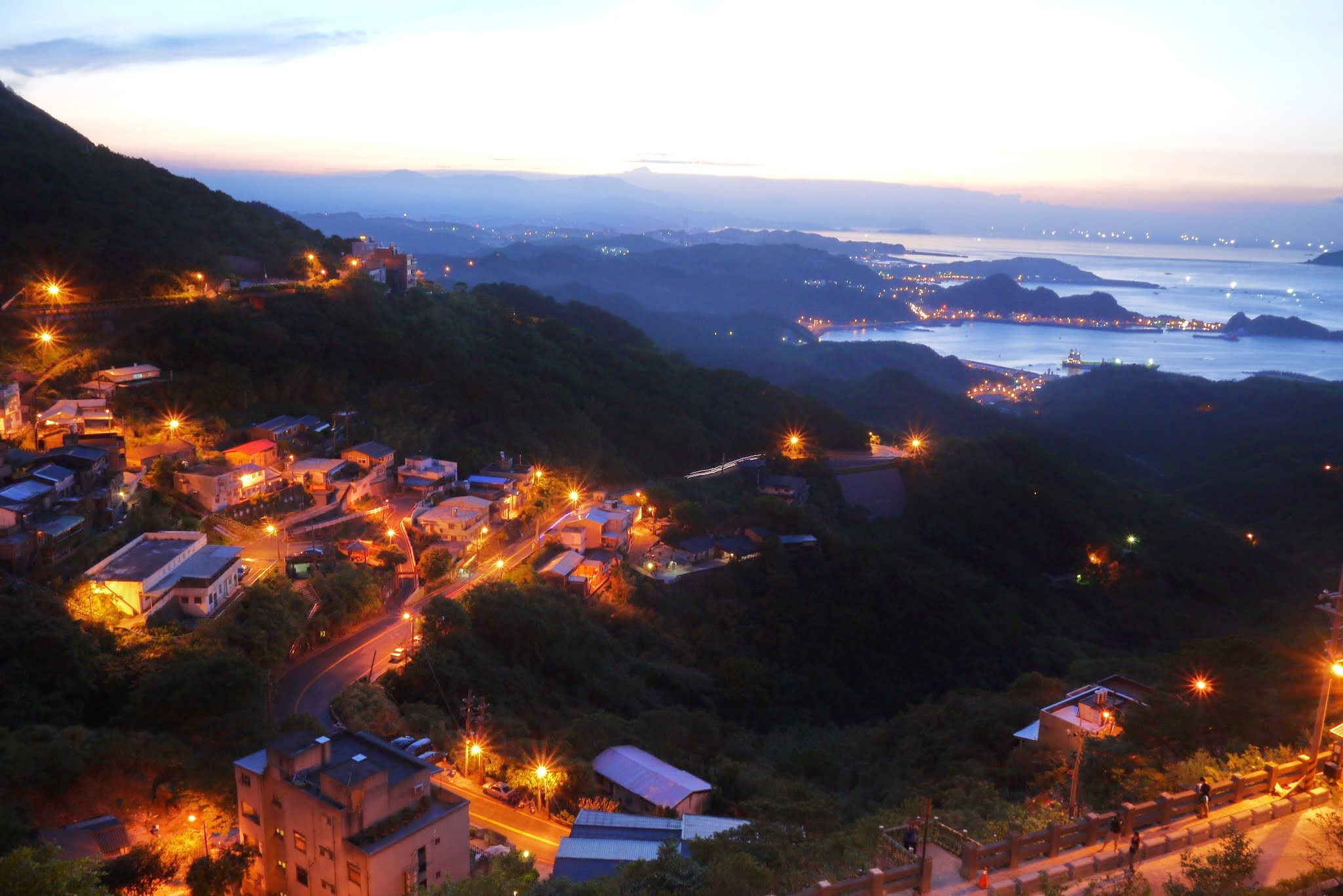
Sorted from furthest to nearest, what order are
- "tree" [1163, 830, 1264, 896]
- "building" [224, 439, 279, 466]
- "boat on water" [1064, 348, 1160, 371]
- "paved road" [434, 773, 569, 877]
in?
"boat on water" [1064, 348, 1160, 371] < "building" [224, 439, 279, 466] < "paved road" [434, 773, 569, 877] < "tree" [1163, 830, 1264, 896]

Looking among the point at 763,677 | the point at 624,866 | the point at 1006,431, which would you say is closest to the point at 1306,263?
the point at 1006,431

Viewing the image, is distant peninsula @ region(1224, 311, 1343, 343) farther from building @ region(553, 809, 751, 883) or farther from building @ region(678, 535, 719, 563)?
building @ region(553, 809, 751, 883)

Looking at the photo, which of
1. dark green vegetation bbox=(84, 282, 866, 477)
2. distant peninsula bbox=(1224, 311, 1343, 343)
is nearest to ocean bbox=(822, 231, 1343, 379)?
distant peninsula bbox=(1224, 311, 1343, 343)

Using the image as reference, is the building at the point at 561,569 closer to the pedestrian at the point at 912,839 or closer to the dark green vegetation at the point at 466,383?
the dark green vegetation at the point at 466,383

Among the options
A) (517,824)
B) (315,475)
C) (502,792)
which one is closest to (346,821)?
(517,824)

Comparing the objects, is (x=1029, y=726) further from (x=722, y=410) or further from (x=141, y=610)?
(x=722, y=410)

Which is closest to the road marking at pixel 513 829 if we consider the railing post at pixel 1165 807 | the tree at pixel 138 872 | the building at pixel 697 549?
the tree at pixel 138 872

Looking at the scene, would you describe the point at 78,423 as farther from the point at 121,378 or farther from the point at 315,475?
the point at 315,475
